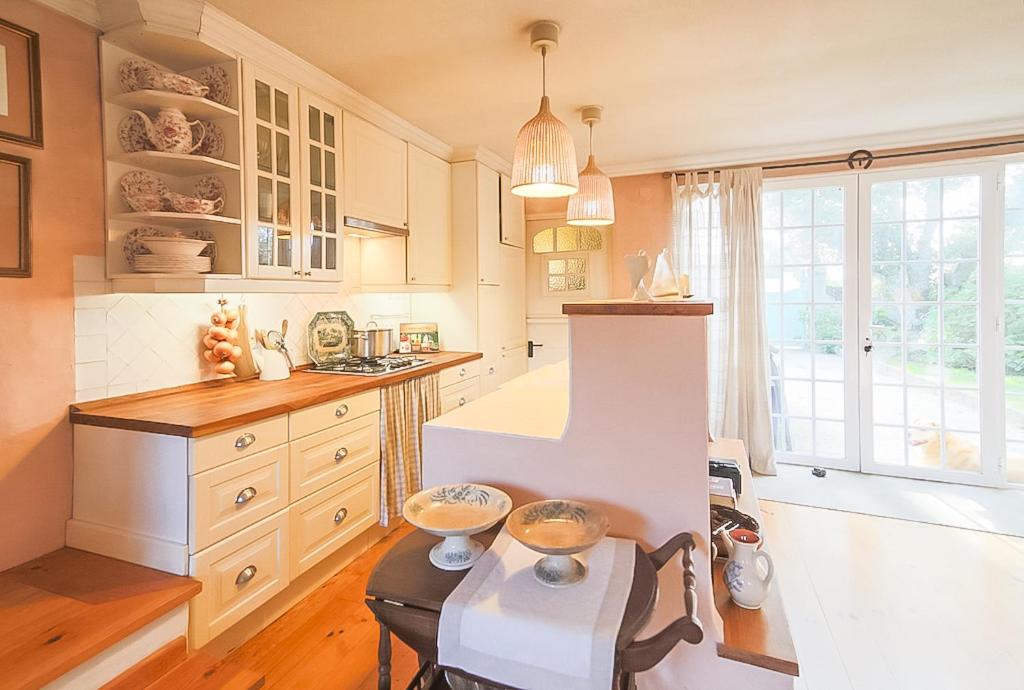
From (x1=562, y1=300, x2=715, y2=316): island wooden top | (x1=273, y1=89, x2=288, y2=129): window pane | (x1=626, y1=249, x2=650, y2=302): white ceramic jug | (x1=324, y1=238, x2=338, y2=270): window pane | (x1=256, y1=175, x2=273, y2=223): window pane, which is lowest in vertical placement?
(x1=562, y1=300, x2=715, y2=316): island wooden top

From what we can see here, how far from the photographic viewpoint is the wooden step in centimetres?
157

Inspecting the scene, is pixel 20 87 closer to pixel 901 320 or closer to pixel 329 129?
pixel 329 129

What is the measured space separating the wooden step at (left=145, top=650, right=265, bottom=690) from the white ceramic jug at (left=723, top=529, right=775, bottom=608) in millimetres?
1457

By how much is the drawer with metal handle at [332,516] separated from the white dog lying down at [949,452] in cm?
374

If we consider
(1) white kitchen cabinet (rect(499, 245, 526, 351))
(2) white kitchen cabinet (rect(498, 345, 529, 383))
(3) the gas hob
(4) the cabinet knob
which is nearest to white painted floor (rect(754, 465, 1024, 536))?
(2) white kitchen cabinet (rect(498, 345, 529, 383))

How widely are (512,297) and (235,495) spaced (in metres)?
2.89

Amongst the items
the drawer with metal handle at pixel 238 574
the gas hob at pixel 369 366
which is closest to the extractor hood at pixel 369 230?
the gas hob at pixel 369 366

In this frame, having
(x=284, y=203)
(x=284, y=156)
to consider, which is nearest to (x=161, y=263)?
(x=284, y=203)

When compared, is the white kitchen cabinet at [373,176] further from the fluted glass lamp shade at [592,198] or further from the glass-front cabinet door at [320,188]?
the fluted glass lamp shade at [592,198]

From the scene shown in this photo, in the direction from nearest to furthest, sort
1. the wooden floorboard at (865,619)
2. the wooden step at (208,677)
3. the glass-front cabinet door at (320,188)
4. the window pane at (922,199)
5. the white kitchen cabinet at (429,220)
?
the wooden step at (208,677)
the wooden floorboard at (865,619)
the glass-front cabinet door at (320,188)
the white kitchen cabinet at (429,220)
the window pane at (922,199)

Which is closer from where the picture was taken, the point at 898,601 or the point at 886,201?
the point at 898,601

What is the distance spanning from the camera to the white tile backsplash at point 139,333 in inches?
76.9

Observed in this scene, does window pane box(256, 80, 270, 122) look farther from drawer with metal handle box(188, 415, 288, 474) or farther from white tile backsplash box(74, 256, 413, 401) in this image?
drawer with metal handle box(188, 415, 288, 474)

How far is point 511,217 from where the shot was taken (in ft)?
14.3
